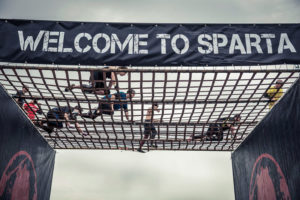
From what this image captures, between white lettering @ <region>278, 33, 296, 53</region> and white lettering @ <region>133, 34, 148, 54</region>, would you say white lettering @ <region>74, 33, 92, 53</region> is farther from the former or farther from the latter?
white lettering @ <region>278, 33, 296, 53</region>

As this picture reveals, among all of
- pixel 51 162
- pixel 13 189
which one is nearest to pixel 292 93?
pixel 13 189

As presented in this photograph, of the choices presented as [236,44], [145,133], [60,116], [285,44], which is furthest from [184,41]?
[60,116]

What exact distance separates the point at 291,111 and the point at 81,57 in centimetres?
357

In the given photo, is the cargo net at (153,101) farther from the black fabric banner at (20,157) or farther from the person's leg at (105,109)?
the black fabric banner at (20,157)

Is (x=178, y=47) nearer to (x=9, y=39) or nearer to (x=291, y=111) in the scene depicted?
(x=291, y=111)

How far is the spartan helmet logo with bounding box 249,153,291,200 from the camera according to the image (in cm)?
466

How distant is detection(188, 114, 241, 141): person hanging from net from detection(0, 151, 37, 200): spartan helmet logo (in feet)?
14.2

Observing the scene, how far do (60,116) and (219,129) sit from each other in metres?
4.27

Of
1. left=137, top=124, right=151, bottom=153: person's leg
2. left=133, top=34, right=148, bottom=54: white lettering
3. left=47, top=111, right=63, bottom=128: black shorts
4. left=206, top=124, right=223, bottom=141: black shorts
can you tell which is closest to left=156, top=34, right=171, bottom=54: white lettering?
left=133, top=34, right=148, bottom=54: white lettering

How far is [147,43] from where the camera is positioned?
501cm

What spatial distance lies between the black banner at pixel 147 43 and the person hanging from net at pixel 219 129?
2495 mm

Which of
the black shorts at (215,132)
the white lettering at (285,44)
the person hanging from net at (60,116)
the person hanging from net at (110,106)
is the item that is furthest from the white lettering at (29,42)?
the black shorts at (215,132)

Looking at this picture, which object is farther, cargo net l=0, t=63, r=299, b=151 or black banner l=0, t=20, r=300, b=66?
cargo net l=0, t=63, r=299, b=151

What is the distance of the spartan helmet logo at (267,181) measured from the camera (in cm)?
466
